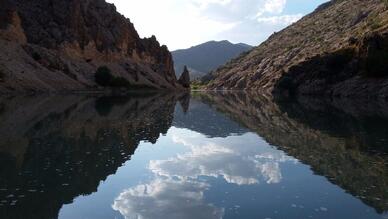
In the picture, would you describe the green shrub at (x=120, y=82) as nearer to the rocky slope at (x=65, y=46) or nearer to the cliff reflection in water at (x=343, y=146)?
the rocky slope at (x=65, y=46)

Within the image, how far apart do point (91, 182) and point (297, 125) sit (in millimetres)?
32121

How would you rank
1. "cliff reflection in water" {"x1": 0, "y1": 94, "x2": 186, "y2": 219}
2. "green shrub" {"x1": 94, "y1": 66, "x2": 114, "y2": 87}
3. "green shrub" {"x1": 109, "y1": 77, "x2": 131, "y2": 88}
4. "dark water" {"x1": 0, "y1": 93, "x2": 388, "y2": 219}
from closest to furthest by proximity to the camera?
"dark water" {"x1": 0, "y1": 93, "x2": 388, "y2": 219} < "cliff reflection in water" {"x1": 0, "y1": 94, "x2": 186, "y2": 219} < "green shrub" {"x1": 94, "y1": 66, "x2": 114, "y2": 87} < "green shrub" {"x1": 109, "y1": 77, "x2": 131, "y2": 88}

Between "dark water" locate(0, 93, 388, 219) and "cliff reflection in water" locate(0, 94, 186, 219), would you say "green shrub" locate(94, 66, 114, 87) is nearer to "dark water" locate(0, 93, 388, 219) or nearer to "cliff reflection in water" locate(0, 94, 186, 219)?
"cliff reflection in water" locate(0, 94, 186, 219)

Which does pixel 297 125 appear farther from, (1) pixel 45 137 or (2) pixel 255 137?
(1) pixel 45 137

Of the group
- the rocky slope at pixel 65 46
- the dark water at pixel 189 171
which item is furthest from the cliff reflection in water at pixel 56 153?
the rocky slope at pixel 65 46

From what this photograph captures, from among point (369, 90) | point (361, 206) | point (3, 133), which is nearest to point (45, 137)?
point (3, 133)

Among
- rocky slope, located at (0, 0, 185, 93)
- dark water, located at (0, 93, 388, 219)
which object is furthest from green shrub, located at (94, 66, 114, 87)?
dark water, located at (0, 93, 388, 219)

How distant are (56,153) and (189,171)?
9.47 meters

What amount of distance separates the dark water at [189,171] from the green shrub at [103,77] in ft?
311

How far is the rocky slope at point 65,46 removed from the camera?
112562 mm

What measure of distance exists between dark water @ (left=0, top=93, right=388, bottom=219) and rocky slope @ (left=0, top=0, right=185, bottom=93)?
63875mm

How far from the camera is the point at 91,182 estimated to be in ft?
76.5

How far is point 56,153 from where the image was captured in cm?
3064

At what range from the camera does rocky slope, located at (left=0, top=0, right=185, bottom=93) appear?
113 m
